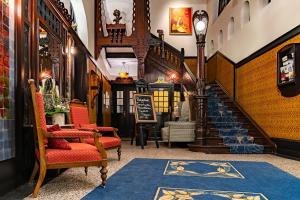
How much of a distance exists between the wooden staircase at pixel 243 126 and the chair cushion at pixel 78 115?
3.19 metres

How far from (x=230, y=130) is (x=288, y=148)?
1907 millimetres

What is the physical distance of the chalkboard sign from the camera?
815 cm

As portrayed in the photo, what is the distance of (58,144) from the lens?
337cm

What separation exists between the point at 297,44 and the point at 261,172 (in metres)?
2.73

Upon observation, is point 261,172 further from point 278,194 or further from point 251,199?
point 251,199

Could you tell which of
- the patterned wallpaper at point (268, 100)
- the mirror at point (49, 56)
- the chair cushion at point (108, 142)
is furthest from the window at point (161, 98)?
the chair cushion at point (108, 142)

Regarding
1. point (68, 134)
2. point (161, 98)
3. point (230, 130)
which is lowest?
point (230, 130)

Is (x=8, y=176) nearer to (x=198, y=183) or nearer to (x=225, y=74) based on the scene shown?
(x=198, y=183)

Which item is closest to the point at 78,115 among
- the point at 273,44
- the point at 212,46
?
the point at 273,44

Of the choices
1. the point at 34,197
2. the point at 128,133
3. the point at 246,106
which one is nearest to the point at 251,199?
the point at 34,197

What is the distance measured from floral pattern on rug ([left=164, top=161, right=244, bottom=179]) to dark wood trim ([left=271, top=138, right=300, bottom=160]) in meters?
1.58

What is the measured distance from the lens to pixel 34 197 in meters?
2.96

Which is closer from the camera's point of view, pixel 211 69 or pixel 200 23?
pixel 200 23

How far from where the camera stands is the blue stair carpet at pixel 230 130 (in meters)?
6.95
